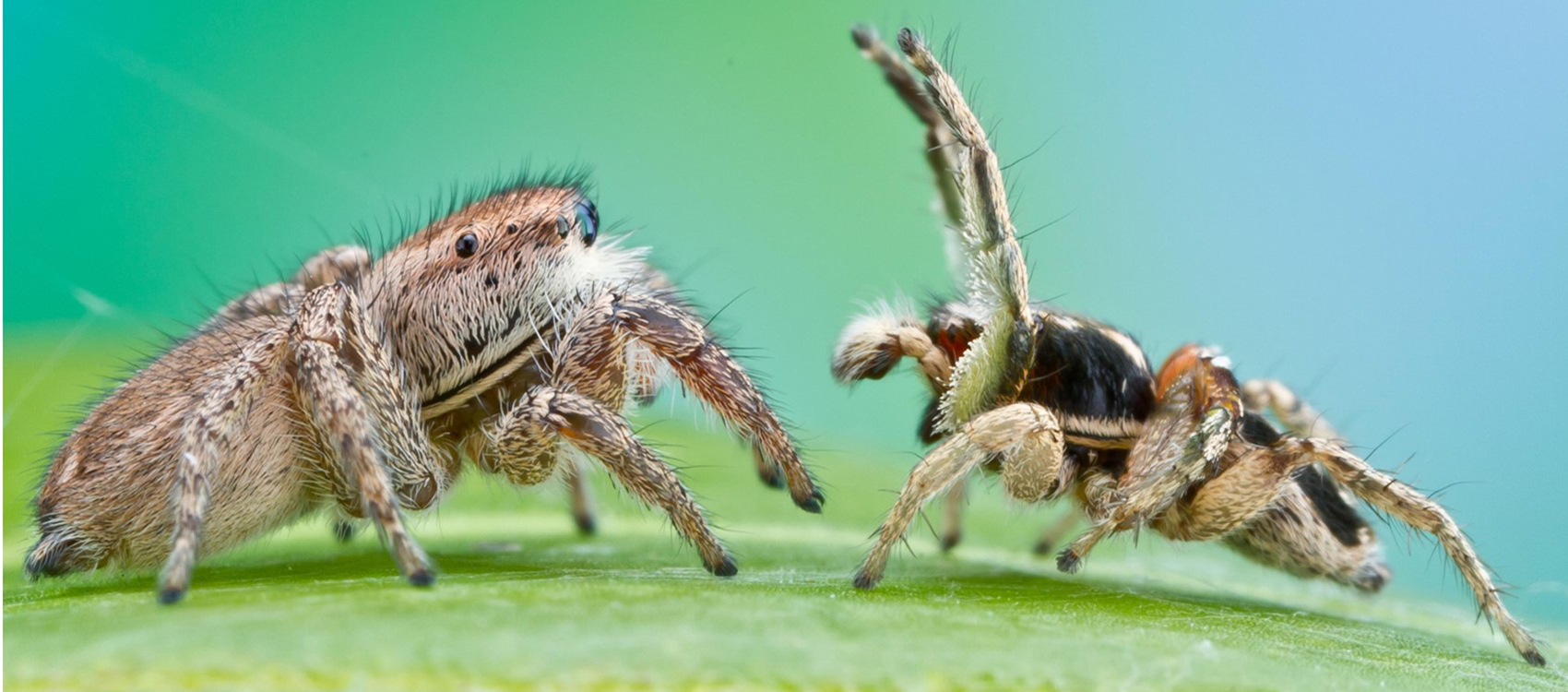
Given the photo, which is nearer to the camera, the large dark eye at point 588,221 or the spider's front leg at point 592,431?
the spider's front leg at point 592,431

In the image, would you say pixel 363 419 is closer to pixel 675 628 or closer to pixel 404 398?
pixel 404 398

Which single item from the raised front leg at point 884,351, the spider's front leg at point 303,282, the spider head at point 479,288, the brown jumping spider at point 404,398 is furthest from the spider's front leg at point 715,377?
the spider's front leg at point 303,282

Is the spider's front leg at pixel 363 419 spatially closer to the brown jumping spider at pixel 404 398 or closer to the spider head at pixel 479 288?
the brown jumping spider at pixel 404 398

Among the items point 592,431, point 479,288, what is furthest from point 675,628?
point 479,288

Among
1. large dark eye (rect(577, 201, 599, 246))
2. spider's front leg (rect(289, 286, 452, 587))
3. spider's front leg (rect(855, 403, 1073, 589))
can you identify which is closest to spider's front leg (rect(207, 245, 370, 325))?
spider's front leg (rect(289, 286, 452, 587))

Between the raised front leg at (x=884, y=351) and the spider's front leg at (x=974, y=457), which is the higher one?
the raised front leg at (x=884, y=351)

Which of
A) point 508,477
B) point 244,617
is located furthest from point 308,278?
point 244,617
